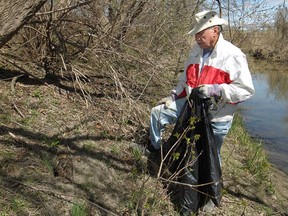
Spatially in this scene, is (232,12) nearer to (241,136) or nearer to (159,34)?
(159,34)

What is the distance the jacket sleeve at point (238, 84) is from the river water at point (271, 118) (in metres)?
3.88

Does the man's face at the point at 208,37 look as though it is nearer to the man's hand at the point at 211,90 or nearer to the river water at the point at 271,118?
the man's hand at the point at 211,90

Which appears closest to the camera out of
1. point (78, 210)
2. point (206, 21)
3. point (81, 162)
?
point (78, 210)

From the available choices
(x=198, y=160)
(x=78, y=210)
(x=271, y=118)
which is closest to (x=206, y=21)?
(x=198, y=160)

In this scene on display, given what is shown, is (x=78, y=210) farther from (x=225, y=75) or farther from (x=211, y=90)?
(x=225, y=75)

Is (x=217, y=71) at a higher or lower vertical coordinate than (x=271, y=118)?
higher

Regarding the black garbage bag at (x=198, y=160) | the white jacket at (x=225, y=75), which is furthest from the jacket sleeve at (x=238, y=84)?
the black garbage bag at (x=198, y=160)

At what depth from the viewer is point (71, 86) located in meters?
5.70

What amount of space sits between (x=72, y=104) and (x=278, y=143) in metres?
5.07

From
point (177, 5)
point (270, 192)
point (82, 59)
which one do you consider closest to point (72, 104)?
point (82, 59)

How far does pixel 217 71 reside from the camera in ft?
11.3

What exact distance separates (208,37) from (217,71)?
1.01ft

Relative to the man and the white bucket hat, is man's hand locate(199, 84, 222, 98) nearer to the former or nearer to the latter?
the man

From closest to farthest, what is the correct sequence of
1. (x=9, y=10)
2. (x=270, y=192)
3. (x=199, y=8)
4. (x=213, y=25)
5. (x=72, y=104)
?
(x=9, y=10)
(x=213, y=25)
(x=270, y=192)
(x=72, y=104)
(x=199, y=8)
